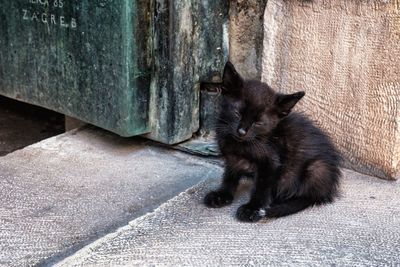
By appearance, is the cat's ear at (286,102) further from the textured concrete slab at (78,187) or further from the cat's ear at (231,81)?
the textured concrete slab at (78,187)

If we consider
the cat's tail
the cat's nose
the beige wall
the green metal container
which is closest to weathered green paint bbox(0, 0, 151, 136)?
the green metal container

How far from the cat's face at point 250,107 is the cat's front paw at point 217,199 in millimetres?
304

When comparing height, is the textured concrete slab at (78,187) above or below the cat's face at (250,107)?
below

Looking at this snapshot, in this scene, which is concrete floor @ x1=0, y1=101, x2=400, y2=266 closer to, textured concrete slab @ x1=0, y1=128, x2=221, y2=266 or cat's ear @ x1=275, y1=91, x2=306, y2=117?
textured concrete slab @ x1=0, y1=128, x2=221, y2=266

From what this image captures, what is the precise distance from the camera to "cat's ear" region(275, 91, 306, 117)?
271 centimetres

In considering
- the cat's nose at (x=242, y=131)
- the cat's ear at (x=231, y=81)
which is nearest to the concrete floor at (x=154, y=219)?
the cat's nose at (x=242, y=131)

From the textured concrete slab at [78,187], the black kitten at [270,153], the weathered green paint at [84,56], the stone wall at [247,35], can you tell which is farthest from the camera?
the stone wall at [247,35]

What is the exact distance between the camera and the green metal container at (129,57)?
3312 mm

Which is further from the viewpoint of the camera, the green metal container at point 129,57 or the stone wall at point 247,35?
the stone wall at point 247,35

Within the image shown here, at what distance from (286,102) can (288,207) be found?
1.56 ft

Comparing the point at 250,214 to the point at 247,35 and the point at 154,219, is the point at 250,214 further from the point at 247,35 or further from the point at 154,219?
the point at 247,35

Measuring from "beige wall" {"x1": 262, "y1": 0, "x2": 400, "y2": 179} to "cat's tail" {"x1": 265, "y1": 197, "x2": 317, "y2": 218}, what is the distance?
51cm

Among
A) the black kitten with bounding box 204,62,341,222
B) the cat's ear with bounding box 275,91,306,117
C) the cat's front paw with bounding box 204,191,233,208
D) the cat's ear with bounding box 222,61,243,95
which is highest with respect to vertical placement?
the cat's ear with bounding box 222,61,243,95

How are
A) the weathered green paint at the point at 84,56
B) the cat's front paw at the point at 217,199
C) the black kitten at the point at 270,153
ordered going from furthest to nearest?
the weathered green paint at the point at 84,56 < the cat's front paw at the point at 217,199 < the black kitten at the point at 270,153
